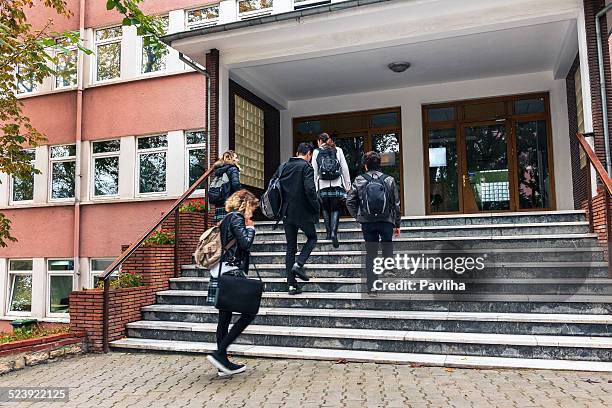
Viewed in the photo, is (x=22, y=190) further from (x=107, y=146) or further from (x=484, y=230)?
(x=484, y=230)

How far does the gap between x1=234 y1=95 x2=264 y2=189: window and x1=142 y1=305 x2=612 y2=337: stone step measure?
4.66 metres

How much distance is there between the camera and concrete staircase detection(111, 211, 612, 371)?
5.35 m

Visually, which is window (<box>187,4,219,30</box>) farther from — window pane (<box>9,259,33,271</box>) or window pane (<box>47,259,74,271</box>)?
window pane (<box>9,259,33,271</box>)

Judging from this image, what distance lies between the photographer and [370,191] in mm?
6195

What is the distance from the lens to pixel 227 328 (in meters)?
5.02

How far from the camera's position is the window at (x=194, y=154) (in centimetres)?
1325

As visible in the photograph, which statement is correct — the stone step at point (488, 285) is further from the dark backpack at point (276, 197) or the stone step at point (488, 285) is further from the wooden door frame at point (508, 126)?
the wooden door frame at point (508, 126)

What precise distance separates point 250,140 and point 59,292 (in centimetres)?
741

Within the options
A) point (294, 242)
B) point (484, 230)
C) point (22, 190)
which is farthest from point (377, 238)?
point (22, 190)

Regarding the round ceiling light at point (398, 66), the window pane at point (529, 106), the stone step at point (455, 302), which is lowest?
the stone step at point (455, 302)

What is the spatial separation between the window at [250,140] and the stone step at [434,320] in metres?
4.66

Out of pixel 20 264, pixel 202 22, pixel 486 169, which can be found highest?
pixel 202 22

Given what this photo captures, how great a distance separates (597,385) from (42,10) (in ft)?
54.9

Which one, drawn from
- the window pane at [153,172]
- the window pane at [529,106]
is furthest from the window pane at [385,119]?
the window pane at [153,172]
